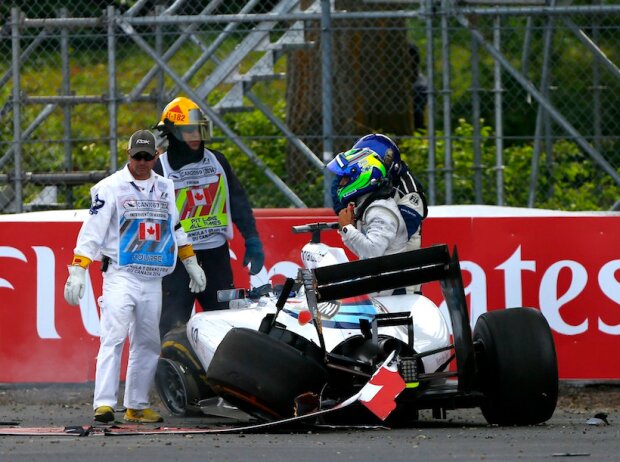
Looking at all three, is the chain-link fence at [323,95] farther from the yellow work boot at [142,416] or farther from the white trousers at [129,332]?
the yellow work boot at [142,416]

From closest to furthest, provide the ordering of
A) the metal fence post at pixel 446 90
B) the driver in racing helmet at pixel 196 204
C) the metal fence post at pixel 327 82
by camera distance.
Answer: the driver in racing helmet at pixel 196 204 < the metal fence post at pixel 327 82 < the metal fence post at pixel 446 90

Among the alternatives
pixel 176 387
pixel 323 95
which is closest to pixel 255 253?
pixel 176 387

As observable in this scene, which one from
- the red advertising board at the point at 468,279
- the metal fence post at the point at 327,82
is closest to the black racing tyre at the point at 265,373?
the red advertising board at the point at 468,279

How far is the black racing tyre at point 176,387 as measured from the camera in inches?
356

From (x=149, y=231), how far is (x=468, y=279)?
2746mm

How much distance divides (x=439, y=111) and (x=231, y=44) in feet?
10.2

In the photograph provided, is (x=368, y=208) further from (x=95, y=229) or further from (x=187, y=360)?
(x=95, y=229)

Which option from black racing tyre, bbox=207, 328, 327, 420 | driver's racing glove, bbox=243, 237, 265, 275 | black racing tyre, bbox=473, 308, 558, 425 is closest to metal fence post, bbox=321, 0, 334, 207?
driver's racing glove, bbox=243, 237, 265, 275

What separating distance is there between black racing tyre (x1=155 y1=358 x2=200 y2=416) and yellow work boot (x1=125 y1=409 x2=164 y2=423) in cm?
12

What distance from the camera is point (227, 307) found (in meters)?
9.86

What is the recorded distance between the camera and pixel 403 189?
357 inches

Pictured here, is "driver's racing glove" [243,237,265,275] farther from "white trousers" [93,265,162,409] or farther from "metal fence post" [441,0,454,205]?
"metal fence post" [441,0,454,205]

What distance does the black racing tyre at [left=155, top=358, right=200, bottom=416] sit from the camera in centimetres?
905

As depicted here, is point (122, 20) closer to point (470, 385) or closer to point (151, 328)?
point (151, 328)
